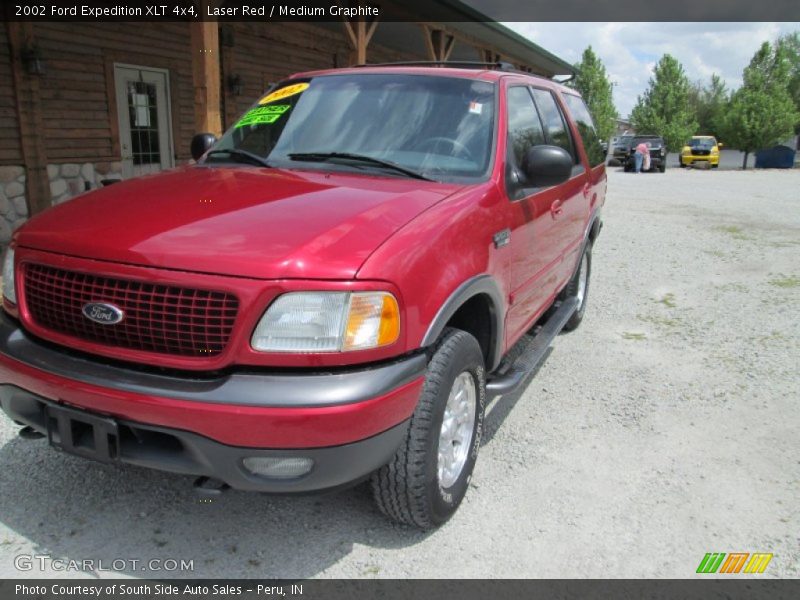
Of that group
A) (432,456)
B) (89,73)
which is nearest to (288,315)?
(432,456)

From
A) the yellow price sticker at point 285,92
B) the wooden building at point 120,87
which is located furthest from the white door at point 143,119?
the yellow price sticker at point 285,92

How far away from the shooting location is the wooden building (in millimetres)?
8367

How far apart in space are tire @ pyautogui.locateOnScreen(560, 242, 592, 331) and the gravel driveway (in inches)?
18.1

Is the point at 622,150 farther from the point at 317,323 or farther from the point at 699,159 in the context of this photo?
the point at 317,323

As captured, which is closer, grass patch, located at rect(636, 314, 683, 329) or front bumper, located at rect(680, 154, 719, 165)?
grass patch, located at rect(636, 314, 683, 329)

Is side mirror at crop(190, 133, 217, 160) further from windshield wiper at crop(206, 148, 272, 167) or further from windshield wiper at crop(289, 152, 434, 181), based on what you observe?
windshield wiper at crop(289, 152, 434, 181)

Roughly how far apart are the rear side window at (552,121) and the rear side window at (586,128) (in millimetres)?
360

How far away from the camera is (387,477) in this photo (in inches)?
98.0

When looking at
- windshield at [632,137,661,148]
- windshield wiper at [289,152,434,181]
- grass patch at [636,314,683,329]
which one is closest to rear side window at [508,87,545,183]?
windshield wiper at [289,152,434,181]

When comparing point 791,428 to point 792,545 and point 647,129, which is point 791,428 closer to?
point 792,545

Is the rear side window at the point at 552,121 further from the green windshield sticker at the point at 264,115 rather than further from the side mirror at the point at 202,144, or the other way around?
the side mirror at the point at 202,144

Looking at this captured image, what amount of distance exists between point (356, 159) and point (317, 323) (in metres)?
1.24

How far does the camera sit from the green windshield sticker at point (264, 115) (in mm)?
3635

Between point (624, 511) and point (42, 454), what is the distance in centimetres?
281
